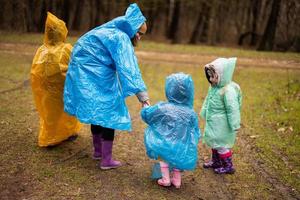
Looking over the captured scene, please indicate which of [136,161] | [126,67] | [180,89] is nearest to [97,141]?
[136,161]

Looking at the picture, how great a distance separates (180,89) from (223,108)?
80 centimetres

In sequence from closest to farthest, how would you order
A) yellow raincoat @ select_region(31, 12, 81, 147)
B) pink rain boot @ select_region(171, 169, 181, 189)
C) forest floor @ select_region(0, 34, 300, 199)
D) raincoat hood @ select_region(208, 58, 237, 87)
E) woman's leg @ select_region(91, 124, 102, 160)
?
forest floor @ select_region(0, 34, 300, 199) → pink rain boot @ select_region(171, 169, 181, 189) → raincoat hood @ select_region(208, 58, 237, 87) → woman's leg @ select_region(91, 124, 102, 160) → yellow raincoat @ select_region(31, 12, 81, 147)

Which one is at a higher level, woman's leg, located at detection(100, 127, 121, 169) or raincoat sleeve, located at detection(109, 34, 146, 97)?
raincoat sleeve, located at detection(109, 34, 146, 97)

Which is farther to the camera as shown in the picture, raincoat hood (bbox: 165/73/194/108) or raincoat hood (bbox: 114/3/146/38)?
raincoat hood (bbox: 114/3/146/38)

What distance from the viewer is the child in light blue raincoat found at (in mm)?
4391

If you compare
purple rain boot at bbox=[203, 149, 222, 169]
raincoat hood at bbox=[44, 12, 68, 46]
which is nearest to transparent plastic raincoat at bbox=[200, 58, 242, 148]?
purple rain boot at bbox=[203, 149, 222, 169]

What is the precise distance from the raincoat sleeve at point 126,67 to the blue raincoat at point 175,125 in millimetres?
256

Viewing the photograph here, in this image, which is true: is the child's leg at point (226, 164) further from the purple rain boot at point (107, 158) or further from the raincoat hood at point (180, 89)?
the purple rain boot at point (107, 158)

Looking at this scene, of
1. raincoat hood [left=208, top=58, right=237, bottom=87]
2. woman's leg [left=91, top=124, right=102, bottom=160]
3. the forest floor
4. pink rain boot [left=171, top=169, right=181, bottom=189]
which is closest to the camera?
the forest floor

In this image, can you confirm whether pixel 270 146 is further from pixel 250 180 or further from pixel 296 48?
pixel 296 48

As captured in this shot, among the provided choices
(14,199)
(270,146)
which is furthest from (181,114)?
(270,146)

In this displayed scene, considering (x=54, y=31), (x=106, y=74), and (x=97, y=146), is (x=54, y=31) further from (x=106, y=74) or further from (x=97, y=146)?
(x=97, y=146)

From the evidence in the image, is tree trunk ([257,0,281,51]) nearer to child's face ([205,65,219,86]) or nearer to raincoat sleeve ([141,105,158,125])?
child's face ([205,65,219,86])

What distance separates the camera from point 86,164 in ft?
16.9
